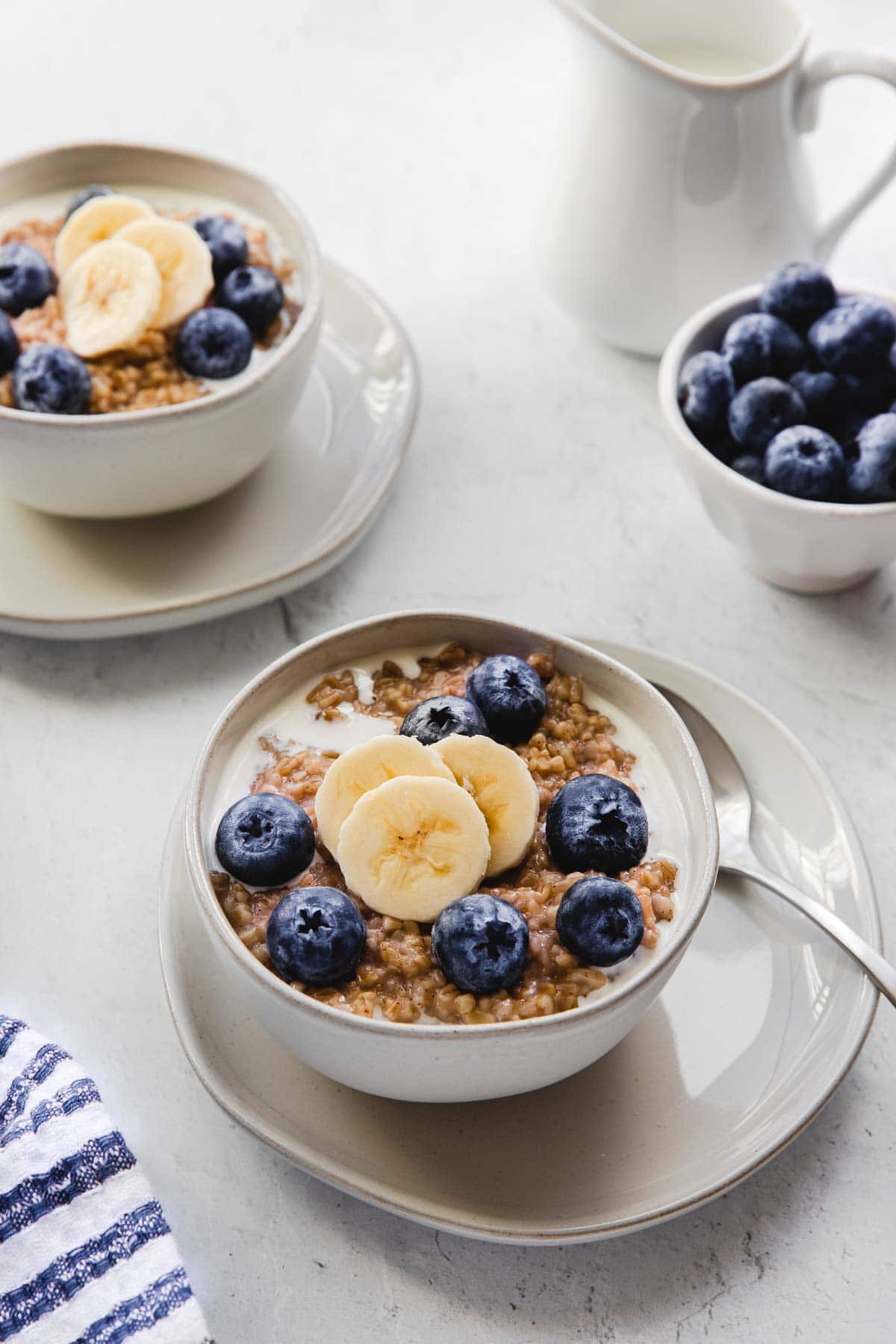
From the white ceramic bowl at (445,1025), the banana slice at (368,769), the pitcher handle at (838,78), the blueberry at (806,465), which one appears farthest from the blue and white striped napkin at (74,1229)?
the pitcher handle at (838,78)

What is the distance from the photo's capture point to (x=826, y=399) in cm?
160

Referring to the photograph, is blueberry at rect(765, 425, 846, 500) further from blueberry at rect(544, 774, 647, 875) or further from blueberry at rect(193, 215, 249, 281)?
blueberry at rect(193, 215, 249, 281)

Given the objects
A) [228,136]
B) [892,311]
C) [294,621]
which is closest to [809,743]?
[892,311]

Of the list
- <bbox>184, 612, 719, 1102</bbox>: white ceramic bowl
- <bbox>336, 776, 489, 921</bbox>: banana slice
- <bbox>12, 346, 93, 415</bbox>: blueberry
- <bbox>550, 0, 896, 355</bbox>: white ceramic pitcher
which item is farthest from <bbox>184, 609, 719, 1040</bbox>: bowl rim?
<bbox>550, 0, 896, 355</bbox>: white ceramic pitcher

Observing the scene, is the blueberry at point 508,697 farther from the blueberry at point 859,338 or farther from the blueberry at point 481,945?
the blueberry at point 859,338

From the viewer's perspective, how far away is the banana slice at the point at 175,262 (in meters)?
1.61

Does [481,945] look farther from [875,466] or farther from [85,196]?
[85,196]

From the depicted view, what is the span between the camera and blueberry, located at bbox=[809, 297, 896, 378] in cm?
159

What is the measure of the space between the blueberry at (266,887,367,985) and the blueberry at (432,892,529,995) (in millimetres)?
69

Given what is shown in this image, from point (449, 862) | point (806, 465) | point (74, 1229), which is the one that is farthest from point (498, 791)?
point (806, 465)

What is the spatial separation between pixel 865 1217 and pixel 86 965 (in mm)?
748

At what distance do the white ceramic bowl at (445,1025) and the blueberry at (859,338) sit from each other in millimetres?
542

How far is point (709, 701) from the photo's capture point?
58.1 inches

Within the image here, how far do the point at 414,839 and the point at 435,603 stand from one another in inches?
24.2
